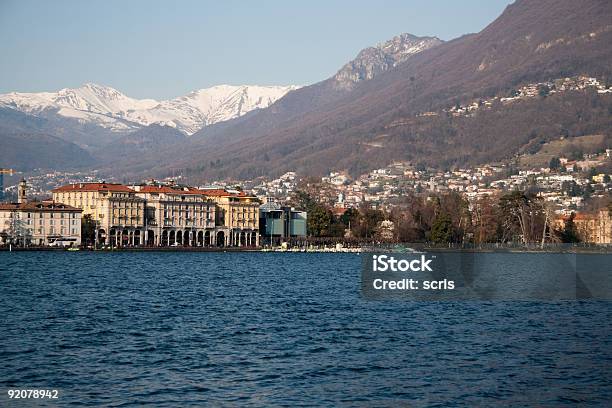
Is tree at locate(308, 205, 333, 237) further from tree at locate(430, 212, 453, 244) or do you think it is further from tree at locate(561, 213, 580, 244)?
tree at locate(561, 213, 580, 244)

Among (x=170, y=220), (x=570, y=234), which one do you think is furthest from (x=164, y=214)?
(x=570, y=234)

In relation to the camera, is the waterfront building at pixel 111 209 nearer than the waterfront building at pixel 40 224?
No

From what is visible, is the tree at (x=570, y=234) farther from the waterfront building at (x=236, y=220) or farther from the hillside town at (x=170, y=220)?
the waterfront building at (x=236, y=220)

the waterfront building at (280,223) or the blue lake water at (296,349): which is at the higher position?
the waterfront building at (280,223)

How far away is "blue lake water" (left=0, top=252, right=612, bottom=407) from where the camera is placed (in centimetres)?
2695

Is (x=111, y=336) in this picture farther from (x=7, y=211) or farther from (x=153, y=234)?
(x=153, y=234)

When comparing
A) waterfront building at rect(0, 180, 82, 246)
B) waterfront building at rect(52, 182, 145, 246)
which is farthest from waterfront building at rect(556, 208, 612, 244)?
waterfront building at rect(0, 180, 82, 246)

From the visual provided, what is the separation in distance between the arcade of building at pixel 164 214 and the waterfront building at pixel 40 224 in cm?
512

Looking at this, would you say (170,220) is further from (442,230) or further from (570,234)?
(570,234)

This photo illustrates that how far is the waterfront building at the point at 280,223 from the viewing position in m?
172

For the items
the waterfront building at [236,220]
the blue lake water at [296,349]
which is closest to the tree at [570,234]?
the waterfront building at [236,220]

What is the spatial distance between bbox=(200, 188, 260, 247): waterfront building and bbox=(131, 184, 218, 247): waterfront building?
1.28 meters

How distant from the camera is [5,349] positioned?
32.5 metres

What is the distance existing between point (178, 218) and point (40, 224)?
81.8 feet
